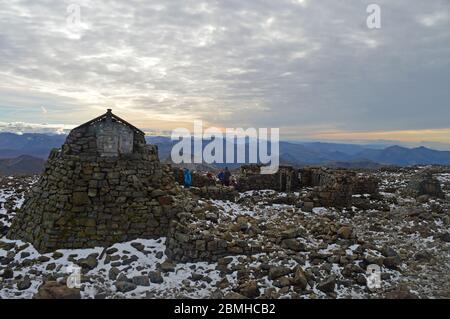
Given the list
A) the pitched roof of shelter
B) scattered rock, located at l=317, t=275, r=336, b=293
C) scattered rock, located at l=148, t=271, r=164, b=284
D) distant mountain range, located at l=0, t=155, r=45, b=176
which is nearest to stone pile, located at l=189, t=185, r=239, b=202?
the pitched roof of shelter

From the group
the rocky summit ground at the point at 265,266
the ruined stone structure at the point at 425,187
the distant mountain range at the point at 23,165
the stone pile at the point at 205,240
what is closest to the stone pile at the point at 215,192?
the rocky summit ground at the point at 265,266

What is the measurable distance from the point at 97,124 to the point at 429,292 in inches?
487

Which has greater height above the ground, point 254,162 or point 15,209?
point 254,162

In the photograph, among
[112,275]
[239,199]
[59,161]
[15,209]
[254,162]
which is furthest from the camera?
[254,162]

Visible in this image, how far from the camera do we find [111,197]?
11.9 m

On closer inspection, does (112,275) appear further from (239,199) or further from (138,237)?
(239,199)

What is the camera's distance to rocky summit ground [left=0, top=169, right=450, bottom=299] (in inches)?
350

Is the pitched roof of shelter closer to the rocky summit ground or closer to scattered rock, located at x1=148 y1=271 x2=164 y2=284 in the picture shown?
the rocky summit ground

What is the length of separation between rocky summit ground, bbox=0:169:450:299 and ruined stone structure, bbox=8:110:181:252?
1.73 ft

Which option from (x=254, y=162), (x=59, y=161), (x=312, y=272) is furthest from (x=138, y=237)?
(x=254, y=162)

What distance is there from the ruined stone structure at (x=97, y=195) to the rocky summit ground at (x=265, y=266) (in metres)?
0.53

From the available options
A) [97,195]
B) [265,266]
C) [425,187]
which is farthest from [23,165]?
[265,266]
